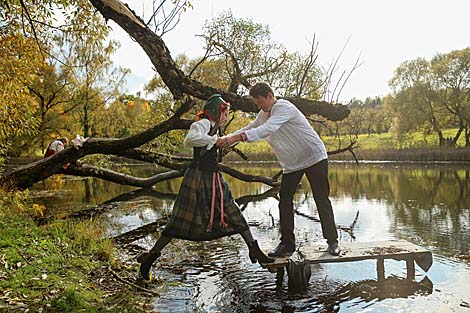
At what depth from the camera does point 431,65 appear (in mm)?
43219

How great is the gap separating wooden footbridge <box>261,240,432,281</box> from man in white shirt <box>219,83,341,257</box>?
0.50 feet

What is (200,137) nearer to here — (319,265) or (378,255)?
(378,255)

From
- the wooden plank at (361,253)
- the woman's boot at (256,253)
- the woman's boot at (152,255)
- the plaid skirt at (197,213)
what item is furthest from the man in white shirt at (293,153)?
the woman's boot at (152,255)

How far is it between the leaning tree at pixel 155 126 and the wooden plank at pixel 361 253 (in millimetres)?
3553

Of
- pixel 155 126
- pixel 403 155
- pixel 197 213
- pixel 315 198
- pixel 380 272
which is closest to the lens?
pixel 197 213

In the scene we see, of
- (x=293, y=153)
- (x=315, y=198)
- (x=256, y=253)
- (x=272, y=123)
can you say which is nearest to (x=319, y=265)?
(x=315, y=198)

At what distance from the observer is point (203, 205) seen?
4.79m

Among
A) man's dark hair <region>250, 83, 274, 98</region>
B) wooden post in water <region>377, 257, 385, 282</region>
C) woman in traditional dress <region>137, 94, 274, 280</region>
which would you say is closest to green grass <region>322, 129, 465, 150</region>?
wooden post in water <region>377, 257, 385, 282</region>

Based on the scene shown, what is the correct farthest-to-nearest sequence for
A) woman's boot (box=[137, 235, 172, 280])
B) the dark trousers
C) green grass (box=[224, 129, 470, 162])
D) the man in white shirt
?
green grass (box=[224, 129, 470, 162])
the dark trousers
the man in white shirt
woman's boot (box=[137, 235, 172, 280])

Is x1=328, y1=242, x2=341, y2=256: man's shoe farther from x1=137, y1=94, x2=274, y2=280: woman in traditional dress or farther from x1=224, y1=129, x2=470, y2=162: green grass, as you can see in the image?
x1=224, y1=129, x2=470, y2=162: green grass

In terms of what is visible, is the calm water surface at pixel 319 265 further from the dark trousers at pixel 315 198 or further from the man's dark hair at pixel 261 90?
the man's dark hair at pixel 261 90

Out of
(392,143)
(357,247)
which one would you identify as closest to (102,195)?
(357,247)

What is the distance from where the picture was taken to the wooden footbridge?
5184 millimetres

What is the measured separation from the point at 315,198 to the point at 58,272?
296 cm
